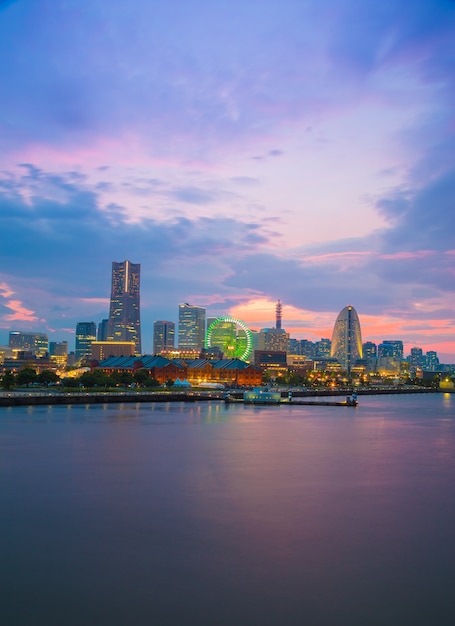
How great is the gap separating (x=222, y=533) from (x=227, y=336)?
6673 inches

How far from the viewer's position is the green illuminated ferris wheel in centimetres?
17875

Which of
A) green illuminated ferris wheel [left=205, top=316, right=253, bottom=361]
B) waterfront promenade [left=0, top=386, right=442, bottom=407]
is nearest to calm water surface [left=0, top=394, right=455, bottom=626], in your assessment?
waterfront promenade [left=0, top=386, right=442, bottom=407]

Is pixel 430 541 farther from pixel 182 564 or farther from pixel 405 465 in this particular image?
pixel 405 465

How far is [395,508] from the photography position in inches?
966

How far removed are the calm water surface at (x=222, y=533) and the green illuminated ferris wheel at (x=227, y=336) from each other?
136 meters

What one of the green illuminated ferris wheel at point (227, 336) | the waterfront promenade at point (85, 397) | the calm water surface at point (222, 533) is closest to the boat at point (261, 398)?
the waterfront promenade at point (85, 397)

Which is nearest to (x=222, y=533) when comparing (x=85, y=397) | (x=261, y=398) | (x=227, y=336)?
(x=85, y=397)

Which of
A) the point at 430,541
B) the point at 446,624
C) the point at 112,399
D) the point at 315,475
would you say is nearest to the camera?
the point at 446,624

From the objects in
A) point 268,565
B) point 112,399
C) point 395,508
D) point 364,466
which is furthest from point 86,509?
point 112,399

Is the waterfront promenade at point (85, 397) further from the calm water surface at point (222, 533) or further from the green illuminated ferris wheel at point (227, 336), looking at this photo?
the green illuminated ferris wheel at point (227, 336)

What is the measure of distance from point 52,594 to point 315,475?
739 inches

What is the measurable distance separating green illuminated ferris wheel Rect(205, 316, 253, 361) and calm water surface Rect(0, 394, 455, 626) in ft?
446

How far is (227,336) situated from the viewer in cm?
18988

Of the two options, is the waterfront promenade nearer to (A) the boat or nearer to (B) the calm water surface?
(A) the boat
